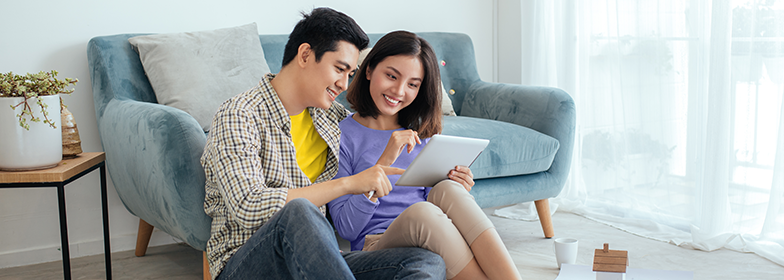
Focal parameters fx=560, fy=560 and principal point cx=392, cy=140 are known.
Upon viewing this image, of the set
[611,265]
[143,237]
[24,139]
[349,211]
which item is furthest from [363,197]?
[143,237]

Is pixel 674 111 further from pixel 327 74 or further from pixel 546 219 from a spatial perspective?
pixel 327 74

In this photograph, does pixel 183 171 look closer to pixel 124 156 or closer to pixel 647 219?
pixel 124 156

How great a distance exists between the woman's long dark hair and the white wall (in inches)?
37.3

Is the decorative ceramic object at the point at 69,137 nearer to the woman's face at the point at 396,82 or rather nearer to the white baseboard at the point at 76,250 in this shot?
the white baseboard at the point at 76,250

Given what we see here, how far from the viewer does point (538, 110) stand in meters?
2.02

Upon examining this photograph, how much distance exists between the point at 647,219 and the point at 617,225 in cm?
11

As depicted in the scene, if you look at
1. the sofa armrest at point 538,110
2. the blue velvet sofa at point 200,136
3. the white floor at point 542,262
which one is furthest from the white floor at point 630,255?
the sofa armrest at point 538,110

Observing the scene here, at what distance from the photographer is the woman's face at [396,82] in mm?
1326

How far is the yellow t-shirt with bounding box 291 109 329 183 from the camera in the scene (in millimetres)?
1228

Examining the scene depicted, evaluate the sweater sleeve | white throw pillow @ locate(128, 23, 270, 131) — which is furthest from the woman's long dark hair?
white throw pillow @ locate(128, 23, 270, 131)

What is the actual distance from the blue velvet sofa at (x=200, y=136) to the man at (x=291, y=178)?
76 millimetres

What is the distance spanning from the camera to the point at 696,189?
200 cm

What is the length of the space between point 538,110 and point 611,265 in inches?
38.2

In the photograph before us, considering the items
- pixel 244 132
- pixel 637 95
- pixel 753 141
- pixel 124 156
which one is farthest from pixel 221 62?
pixel 753 141
